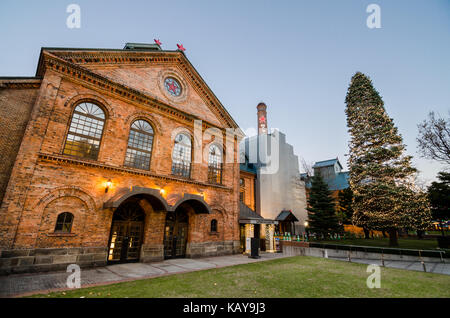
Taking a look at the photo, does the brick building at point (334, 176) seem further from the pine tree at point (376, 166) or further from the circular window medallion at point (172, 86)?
the circular window medallion at point (172, 86)

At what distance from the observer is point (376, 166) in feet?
58.6

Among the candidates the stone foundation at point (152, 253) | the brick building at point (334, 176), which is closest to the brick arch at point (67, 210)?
the stone foundation at point (152, 253)

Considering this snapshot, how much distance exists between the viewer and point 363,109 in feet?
64.3

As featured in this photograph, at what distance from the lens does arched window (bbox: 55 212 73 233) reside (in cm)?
885

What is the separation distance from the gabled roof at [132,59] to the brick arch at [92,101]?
109 cm

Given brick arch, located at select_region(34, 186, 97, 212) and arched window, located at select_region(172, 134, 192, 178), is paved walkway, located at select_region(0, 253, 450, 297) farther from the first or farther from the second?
arched window, located at select_region(172, 134, 192, 178)

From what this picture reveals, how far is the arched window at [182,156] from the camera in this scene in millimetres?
13601

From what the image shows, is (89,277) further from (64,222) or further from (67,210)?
(67,210)

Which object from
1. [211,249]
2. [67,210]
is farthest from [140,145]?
[211,249]

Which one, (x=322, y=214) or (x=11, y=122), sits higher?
(x=11, y=122)

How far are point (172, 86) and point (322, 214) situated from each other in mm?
23076
